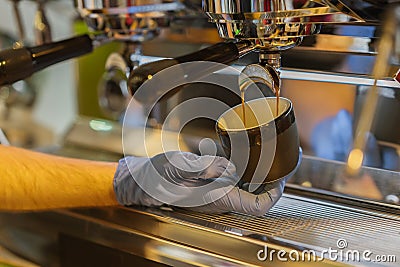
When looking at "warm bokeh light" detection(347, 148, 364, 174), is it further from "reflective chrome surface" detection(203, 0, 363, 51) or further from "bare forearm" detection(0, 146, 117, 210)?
"bare forearm" detection(0, 146, 117, 210)

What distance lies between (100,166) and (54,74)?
2.25 ft

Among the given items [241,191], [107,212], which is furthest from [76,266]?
[241,191]

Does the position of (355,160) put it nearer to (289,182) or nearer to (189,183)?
(289,182)

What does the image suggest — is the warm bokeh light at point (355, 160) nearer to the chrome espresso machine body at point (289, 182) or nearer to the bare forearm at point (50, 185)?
the chrome espresso machine body at point (289, 182)

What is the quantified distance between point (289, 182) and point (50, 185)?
0.27m

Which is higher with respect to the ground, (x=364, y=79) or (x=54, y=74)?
(x=364, y=79)

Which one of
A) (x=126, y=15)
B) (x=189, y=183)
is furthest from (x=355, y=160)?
(x=126, y=15)

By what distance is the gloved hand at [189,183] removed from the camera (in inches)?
21.5

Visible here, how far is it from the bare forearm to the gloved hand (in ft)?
0.06

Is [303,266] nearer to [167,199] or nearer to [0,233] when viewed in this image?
[167,199]

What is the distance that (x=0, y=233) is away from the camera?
68 centimetres

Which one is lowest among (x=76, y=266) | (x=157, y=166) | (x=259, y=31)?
(x=76, y=266)

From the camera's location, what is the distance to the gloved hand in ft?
1.80

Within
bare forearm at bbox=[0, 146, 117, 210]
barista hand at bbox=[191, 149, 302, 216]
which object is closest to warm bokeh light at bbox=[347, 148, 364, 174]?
barista hand at bbox=[191, 149, 302, 216]
